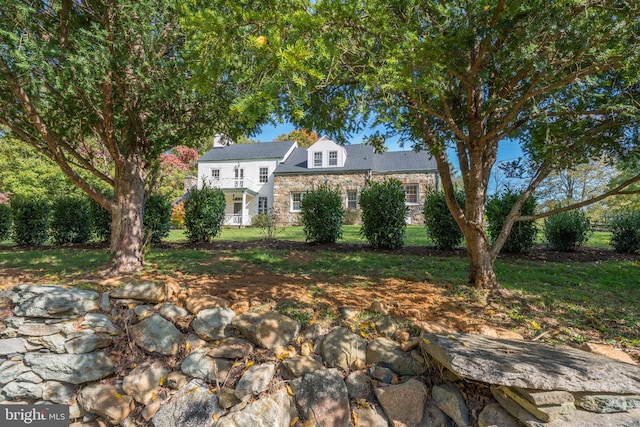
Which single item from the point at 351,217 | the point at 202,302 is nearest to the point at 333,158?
the point at 351,217

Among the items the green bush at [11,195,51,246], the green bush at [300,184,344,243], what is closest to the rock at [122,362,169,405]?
the green bush at [300,184,344,243]

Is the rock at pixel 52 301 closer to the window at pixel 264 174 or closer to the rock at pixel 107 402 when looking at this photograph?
the rock at pixel 107 402

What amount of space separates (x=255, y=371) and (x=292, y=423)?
488 millimetres

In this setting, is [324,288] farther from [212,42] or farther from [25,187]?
[25,187]

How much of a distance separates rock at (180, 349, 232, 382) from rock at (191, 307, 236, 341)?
20 cm

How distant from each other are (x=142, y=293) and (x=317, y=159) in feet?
52.5

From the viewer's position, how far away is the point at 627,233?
6.59 metres

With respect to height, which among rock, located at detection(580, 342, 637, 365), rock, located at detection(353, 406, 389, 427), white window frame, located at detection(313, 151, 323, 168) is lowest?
rock, located at detection(353, 406, 389, 427)

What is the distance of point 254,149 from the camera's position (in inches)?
817

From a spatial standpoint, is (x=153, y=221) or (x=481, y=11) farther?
(x=153, y=221)

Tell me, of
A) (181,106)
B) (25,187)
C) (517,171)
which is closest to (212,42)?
(181,106)

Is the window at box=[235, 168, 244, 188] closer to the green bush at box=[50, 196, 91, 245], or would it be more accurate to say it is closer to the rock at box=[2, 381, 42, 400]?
the green bush at box=[50, 196, 91, 245]

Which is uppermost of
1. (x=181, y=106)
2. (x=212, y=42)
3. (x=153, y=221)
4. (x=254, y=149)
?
(x=254, y=149)

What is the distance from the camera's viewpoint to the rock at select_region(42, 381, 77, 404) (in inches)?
102
